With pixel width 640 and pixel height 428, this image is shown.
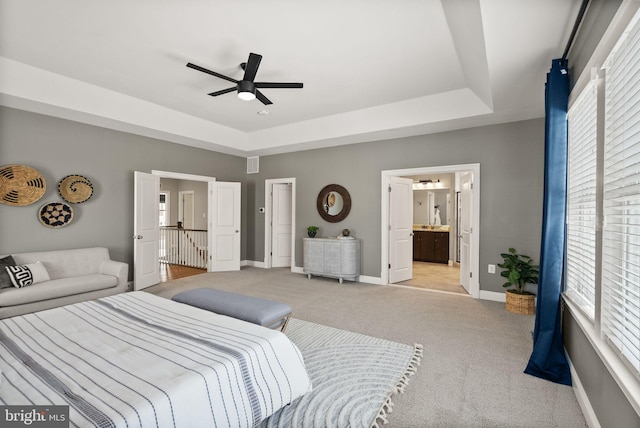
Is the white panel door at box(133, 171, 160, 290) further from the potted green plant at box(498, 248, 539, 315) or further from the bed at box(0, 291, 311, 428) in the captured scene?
the potted green plant at box(498, 248, 539, 315)

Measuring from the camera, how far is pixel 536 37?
225 cm

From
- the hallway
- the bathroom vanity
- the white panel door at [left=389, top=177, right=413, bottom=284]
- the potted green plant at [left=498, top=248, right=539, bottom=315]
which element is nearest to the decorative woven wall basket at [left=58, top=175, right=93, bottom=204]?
the white panel door at [left=389, top=177, right=413, bottom=284]

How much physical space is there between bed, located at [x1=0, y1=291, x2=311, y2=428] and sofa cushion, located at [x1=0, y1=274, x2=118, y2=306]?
5.54 feet

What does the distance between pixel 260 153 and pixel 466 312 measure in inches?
201

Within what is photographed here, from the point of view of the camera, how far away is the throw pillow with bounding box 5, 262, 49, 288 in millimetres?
3445

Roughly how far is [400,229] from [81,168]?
533 centimetres

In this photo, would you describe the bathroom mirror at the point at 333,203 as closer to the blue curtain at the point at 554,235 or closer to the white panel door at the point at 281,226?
the white panel door at the point at 281,226

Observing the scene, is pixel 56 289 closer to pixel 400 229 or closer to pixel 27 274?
pixel 27 274

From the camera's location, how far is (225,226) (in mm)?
6520

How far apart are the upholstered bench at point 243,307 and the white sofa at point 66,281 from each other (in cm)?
167

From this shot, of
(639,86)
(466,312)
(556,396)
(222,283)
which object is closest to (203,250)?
(222,283)

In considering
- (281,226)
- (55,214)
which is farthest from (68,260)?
(281,226)

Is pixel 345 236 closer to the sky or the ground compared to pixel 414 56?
closer to the ground

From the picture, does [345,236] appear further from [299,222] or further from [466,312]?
[466,312]
